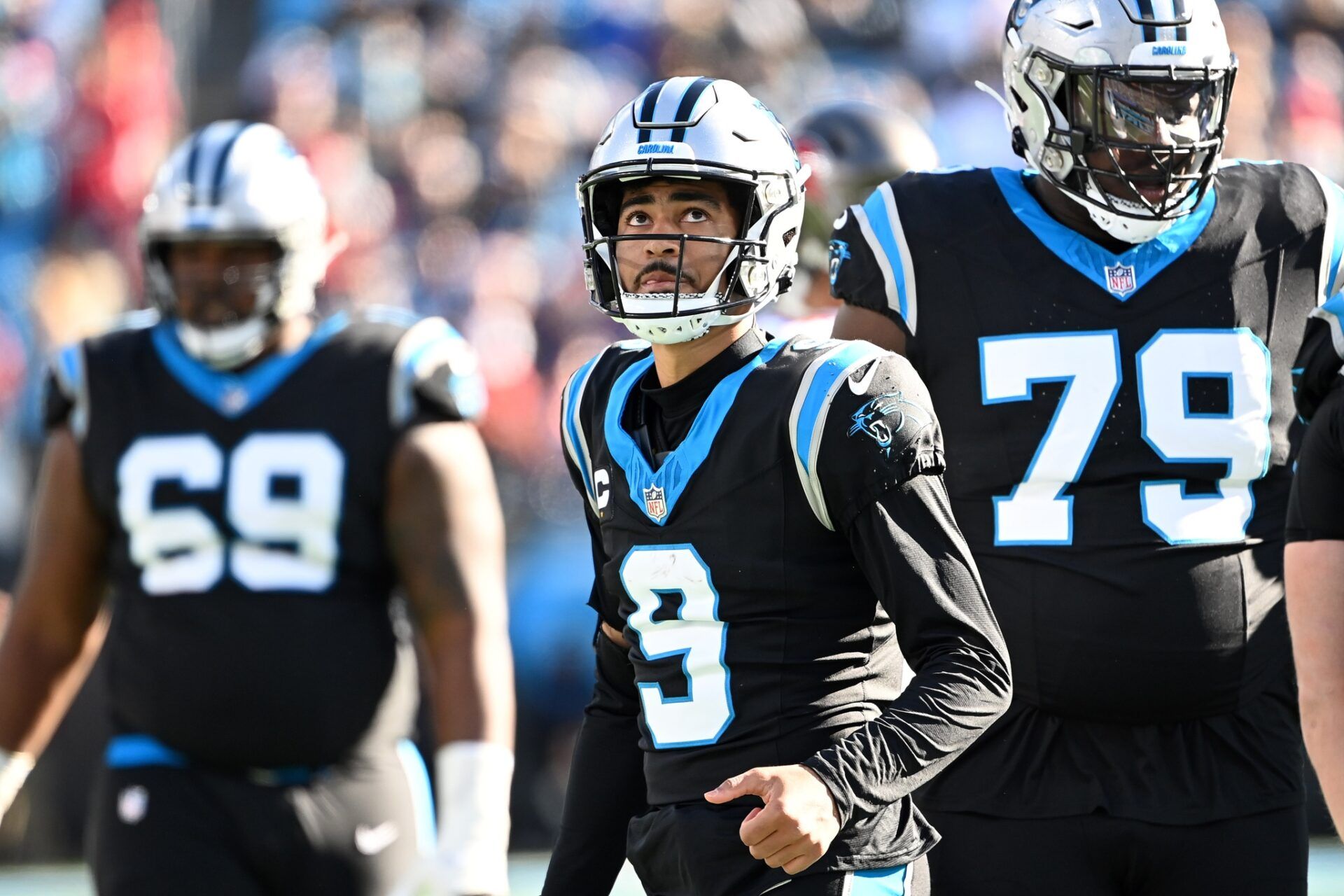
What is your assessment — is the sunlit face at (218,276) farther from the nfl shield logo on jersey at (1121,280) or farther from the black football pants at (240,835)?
the nfl shield logo on jersey at (1121,280)

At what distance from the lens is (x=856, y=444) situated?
2.43 m

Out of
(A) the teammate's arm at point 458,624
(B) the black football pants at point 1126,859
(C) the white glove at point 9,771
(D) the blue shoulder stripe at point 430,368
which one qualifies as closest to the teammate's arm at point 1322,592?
(B) the black football pants at point 1126,859

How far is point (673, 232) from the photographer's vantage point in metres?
2.68

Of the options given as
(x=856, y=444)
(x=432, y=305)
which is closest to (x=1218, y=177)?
(x=856, y=444)

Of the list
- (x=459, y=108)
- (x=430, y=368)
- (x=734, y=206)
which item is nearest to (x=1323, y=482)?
(x=734, y=206)

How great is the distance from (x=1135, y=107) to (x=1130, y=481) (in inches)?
24.0

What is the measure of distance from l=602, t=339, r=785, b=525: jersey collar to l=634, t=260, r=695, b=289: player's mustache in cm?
14

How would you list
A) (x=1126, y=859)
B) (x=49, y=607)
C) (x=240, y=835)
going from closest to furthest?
(x=1126, y=859) → (x=240, y=835) → (x=49, y=607)

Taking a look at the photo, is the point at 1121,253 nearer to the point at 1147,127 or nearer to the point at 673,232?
the point at 1147,127

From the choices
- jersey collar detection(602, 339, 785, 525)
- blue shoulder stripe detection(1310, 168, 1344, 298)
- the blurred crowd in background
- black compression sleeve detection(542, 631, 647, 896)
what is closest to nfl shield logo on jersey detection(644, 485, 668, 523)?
jersey collar detection(602, 339, 785, 525)

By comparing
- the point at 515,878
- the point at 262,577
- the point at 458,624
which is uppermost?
the point at 262,577

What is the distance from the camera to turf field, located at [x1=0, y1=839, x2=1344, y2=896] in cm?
656

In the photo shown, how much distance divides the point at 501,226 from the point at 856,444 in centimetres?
696

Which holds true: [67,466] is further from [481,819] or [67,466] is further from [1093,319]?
[1093,319]
